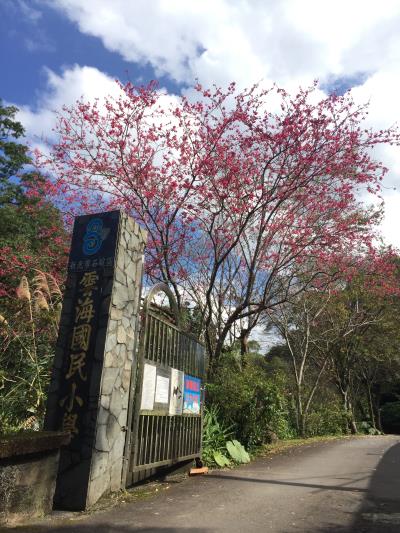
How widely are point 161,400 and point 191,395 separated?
149 cm

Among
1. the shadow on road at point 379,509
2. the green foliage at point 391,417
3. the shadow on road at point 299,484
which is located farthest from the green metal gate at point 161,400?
the green foliage at point 391,417

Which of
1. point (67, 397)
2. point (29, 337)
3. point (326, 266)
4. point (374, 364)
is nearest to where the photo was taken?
point (67, 397)

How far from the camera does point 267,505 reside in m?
5.53

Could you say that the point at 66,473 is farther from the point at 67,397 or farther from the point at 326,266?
the point at 326,266

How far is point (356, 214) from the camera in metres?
13.4

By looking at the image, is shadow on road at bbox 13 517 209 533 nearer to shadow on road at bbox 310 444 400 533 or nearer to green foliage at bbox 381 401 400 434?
shadow on road at bbox 310 444 400 533

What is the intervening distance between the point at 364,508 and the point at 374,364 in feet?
77.3

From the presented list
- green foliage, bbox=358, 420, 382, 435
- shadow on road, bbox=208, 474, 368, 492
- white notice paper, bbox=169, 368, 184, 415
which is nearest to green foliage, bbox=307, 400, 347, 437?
green foliage, bbox=358, 420, 382, 435

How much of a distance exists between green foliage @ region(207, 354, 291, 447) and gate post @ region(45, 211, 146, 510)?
4.88 metres

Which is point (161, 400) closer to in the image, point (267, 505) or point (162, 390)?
point (162, 390)

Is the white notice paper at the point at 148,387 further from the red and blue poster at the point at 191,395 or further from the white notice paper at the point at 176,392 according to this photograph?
the red and blue poster at the point at 191,395

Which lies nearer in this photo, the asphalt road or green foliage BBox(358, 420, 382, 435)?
the asphalt road

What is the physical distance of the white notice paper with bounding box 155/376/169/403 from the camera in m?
6.50

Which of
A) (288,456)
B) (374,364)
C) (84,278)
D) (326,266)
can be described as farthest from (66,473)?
(374,364)
